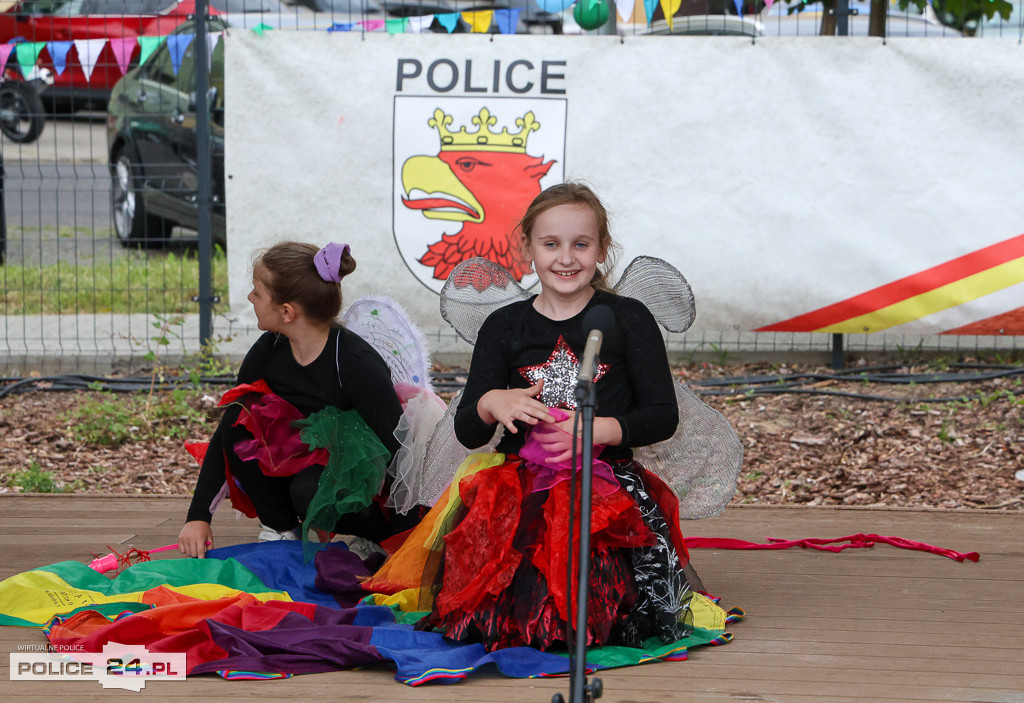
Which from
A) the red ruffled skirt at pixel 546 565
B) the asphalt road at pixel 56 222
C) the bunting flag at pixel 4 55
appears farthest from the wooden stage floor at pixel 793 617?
the asphalt road at pixel 56 222

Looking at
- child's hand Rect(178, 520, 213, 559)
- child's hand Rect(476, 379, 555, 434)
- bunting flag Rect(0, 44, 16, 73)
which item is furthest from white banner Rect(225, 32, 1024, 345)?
child's hand Rect(476, 379, 555, 434)

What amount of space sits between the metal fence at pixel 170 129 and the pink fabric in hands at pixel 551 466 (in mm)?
3348

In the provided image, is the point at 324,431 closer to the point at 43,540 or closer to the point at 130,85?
the point at 43,540

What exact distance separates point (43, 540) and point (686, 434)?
2.16m

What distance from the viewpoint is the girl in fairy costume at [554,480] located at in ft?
9.57

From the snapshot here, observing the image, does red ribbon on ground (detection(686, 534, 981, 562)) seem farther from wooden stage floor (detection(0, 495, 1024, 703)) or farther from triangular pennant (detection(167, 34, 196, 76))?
triangular pennant (detection(167, 34, 196, 76))

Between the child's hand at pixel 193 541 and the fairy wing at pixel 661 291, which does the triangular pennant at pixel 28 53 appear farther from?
the fairy wing at pixel 661 291

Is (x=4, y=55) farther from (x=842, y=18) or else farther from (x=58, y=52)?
(x=842, y=18)

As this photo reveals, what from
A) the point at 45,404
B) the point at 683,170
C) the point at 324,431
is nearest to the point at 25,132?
the point at 45,404

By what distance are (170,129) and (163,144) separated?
14cm

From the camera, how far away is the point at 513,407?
2895 millimetres

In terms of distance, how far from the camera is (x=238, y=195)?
615 centimetres

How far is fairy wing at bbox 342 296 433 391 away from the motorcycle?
4.24m

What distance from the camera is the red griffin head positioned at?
598cm
